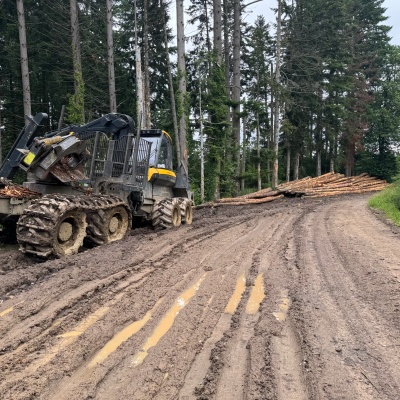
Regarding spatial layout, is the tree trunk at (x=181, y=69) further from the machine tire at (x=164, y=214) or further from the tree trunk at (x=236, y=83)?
the machine tire at (x=164, y=214)

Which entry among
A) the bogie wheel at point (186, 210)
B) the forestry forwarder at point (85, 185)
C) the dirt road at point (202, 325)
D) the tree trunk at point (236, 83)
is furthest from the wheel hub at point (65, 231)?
the tree trunk at point (236, 83)

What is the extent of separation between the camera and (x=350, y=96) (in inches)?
1374

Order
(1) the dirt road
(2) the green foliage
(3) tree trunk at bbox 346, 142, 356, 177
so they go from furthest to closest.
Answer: (3) tree trunk at bbox 346, 142, 356, 177, (2) the green foliage, (1) the dirt road

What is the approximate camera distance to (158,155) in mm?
10305

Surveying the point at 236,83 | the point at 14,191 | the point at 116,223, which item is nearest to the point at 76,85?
the point at 236,83

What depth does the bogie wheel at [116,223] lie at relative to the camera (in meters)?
8.23

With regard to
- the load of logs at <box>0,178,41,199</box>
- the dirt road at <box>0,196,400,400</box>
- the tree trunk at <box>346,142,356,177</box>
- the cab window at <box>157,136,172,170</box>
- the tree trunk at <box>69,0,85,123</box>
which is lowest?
the dirt road at <box>0,196,400,400</box>

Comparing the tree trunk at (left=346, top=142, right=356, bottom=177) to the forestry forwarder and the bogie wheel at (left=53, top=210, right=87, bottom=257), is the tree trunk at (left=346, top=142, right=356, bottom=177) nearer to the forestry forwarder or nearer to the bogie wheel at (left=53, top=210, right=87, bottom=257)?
the forestry forwarder

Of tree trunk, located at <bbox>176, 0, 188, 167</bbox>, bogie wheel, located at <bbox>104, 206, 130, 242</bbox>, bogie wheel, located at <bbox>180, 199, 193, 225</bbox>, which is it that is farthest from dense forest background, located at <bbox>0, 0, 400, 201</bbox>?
bogie wheel, located at <bbox>104, 206, 130, 242</bbox>

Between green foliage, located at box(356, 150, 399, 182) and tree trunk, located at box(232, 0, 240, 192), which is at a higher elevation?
tree trunk, located at box(232, 0, 240, 192)

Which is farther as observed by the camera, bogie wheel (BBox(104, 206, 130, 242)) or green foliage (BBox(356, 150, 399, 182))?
green foliage (BBox(356, 150, 399, 182))

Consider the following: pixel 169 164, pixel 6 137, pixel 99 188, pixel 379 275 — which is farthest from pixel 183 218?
pixel 6 137

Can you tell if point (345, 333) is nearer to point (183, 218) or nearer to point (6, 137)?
point (183, 218)

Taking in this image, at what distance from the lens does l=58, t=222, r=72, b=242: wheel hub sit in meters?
6.80
